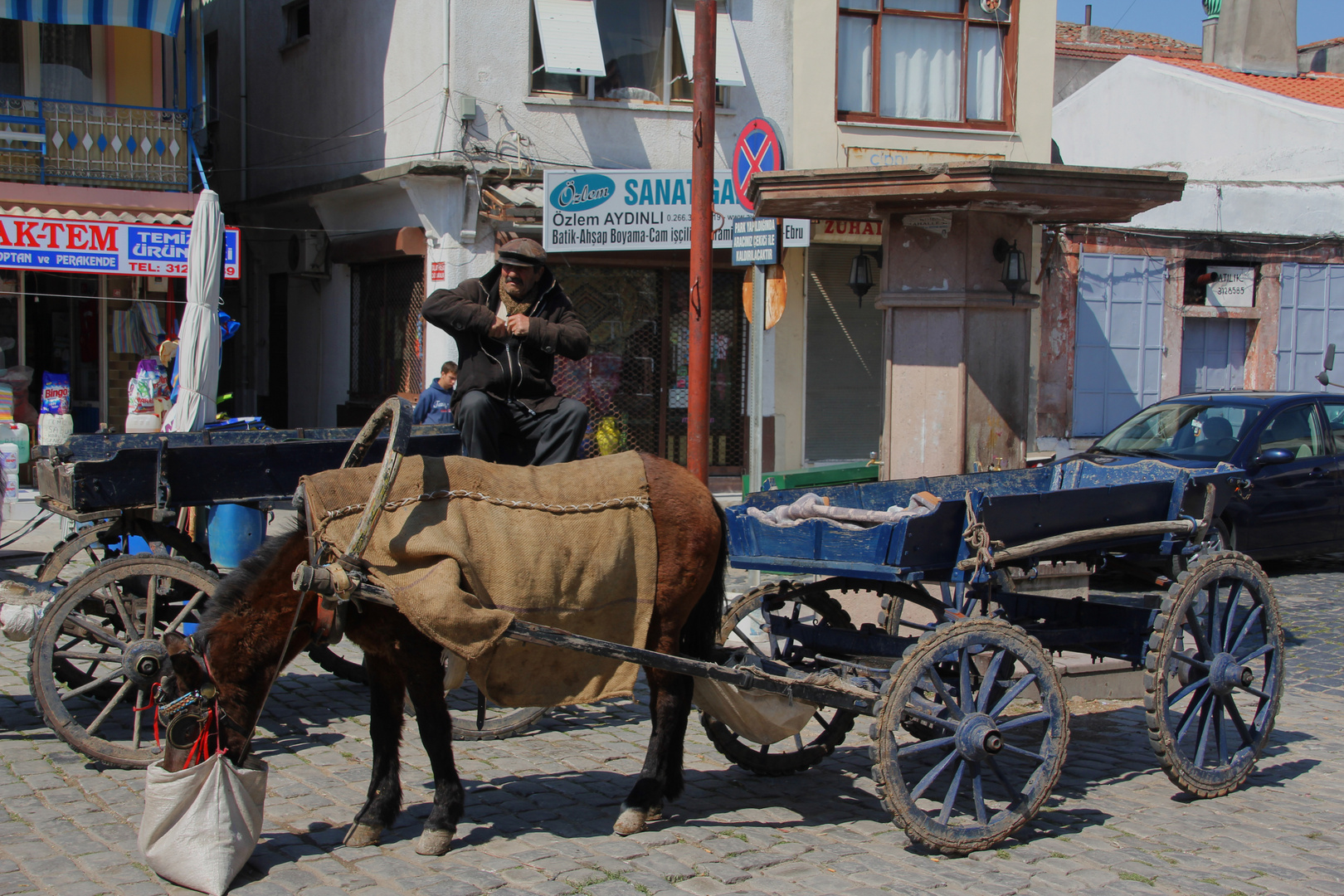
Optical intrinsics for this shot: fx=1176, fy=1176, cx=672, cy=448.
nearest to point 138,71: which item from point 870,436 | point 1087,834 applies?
point 870,436

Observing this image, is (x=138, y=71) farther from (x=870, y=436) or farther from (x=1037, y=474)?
(x=1037, y=474)

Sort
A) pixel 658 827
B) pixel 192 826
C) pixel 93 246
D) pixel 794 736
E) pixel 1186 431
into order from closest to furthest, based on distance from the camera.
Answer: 1. pixel 192 826
2. pixel 658 827
3. pixel 794 736
4. pixel 1186 431
5. pixel 93 246

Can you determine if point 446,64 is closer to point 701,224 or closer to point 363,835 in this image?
point 701,224

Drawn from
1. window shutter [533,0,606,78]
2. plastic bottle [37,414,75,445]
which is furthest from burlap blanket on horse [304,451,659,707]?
Answer: plastic bottle [37,414,75,445]

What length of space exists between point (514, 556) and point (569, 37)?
37.7ft

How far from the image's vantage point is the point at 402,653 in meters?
4.27

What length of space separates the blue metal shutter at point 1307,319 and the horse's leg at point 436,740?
56.8 ft

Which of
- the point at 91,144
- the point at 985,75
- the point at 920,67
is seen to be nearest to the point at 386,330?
the point at 91,144

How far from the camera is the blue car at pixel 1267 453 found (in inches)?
410

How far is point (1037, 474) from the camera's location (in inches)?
249

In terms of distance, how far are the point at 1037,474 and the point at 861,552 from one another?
2110mm

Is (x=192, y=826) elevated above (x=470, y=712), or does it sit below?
above

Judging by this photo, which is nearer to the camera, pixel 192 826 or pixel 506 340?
pixel 192 826

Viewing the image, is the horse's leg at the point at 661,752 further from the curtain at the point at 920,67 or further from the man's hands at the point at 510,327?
the curtain at the point at 920,67
